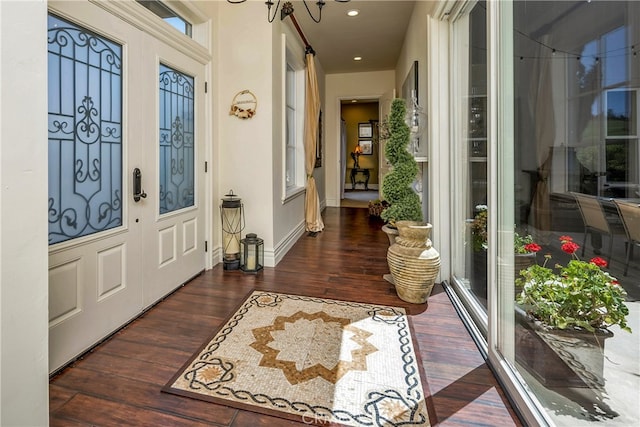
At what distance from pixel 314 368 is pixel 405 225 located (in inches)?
52.0

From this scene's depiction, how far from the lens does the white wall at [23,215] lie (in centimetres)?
107

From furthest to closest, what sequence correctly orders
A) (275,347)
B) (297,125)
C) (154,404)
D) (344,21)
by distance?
(297,125) → (344,21) → (275,347) → (154,404)

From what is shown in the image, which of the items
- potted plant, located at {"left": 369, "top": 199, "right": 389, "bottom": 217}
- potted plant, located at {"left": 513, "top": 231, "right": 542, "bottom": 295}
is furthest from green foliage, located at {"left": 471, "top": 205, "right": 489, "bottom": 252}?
potted plant, located at {"left": 369, "top": 199, "right": 389, "bottom": 217}

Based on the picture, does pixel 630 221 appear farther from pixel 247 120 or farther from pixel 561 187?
pixel 247 120

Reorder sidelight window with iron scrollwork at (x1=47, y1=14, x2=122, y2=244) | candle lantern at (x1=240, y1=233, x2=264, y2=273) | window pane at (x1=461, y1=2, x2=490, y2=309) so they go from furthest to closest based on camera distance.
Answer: candle lantern at (x1=240, y1=233, x2=264, y2=273) → window pane at (x1=461, y1=2, x2=490, y2=309) → sidelight window with iron scrollwork at (x1=47, y1=14, x2=122, y2=244)

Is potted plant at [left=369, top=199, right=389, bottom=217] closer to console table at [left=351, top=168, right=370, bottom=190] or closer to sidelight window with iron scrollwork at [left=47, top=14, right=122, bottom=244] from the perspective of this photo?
sidelight window with iron scrollwork at [left=47, top=14, right=122, bottom=244]

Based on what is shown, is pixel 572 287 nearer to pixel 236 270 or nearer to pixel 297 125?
pixel 236 270

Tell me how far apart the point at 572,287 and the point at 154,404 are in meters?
1.86

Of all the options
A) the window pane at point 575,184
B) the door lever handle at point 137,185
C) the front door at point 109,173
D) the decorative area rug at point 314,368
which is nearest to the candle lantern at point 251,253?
the front door at point 109,173

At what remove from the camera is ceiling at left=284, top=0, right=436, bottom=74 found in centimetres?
411

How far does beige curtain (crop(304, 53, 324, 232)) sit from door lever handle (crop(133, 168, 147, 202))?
2929mm

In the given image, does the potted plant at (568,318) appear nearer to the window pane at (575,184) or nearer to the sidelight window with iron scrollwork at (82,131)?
the window pane at (575,184)

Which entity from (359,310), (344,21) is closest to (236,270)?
(359,310)

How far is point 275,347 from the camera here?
1.99 meters
